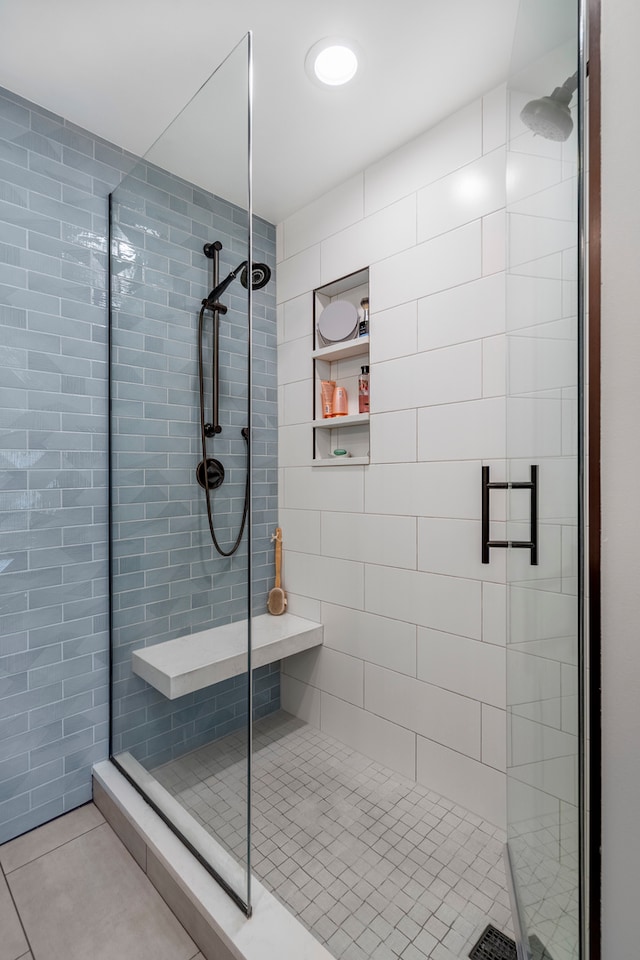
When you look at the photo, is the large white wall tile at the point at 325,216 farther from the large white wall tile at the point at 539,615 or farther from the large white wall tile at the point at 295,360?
the large white wall tile at the point at 539,615

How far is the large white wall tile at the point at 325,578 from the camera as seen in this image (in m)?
2.04

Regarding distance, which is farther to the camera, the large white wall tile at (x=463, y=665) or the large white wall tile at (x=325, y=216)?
the large white wall tile at (x=325, y=216)

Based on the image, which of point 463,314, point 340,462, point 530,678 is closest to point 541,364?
point 530,678

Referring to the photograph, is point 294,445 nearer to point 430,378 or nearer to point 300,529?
point 300,529

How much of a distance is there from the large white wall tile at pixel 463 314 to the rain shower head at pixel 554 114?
2.33ft

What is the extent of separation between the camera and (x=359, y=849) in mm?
1461

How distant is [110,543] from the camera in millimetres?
1784

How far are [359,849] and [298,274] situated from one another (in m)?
2.43

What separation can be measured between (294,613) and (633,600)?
6.18 feet

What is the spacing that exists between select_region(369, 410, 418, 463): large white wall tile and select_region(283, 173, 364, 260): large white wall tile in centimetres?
93

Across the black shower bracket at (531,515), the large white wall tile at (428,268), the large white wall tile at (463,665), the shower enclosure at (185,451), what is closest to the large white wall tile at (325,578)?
the large white wall tile at (463,665)

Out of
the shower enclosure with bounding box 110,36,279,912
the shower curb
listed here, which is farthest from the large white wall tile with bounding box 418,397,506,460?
the shower curb

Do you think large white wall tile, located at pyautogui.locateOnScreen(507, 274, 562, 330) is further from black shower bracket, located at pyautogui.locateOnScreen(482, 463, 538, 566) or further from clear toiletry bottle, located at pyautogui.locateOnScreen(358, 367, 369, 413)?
clear toiletry bottle, located at pyautogui.locateOnScreen(358, 367, 369, 413)

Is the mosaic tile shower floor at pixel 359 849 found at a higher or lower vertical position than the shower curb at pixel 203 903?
lower
